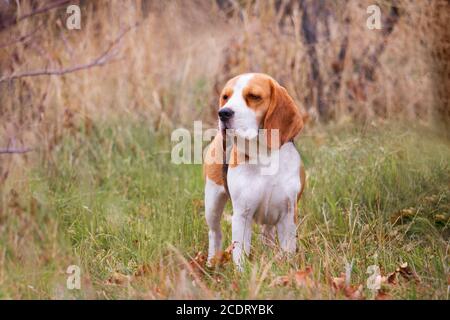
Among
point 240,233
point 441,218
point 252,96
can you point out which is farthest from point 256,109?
point 441,218

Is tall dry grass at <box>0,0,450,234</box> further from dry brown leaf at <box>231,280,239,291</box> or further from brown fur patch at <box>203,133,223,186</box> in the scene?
dry brown leaf at <box>231,280,239,291</box>

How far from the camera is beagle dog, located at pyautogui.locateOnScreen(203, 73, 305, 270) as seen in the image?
13.8 feet

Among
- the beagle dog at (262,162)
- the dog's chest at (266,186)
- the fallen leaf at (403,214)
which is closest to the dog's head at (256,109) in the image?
the beagle dog at (262,162)

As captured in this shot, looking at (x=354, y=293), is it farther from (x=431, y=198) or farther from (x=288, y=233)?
(x=431, y=198)

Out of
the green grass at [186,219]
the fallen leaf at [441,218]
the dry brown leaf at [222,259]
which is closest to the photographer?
the green grass at [186,219]

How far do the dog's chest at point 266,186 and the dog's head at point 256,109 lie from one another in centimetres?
15

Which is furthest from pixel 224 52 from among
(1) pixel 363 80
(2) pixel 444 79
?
(2) pixel 444 79

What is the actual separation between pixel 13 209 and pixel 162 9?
3.82 m

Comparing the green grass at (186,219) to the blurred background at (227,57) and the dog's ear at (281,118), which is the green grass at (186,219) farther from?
the dog's ear at (281,118)

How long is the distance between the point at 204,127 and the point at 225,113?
10.5 ft

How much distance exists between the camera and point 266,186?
4285 mm

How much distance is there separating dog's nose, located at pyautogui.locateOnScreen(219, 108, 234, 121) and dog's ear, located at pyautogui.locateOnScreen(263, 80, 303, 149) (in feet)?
0.93

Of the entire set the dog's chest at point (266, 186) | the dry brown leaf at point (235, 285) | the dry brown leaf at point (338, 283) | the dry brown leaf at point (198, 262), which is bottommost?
the dry brown leaf at point (198, 262)

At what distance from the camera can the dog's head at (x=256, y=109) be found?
4.13 meters
